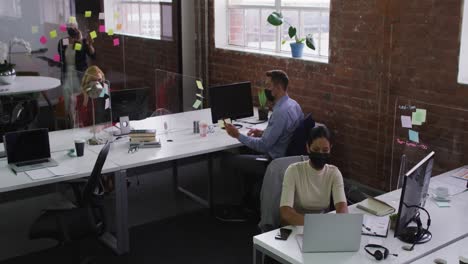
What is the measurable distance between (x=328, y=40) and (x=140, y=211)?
95.5 inches

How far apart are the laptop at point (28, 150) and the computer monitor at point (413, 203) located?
99.7 inches

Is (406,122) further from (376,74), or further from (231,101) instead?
(231,101)

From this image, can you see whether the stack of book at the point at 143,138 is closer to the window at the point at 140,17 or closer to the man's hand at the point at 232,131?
the man's hand at the point at 232,131

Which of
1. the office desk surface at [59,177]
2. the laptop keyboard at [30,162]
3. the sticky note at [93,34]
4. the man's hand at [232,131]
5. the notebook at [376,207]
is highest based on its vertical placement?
the sticky note at [93,34]

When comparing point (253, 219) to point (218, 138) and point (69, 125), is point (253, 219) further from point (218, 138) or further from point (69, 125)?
point (69, 125)

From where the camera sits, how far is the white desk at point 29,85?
5480mm

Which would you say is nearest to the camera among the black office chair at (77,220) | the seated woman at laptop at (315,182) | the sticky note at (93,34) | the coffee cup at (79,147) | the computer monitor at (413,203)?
the computer monitor at (413,203)

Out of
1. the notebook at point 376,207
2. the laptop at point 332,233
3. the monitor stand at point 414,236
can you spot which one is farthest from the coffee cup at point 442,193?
the laptop at point 332,233

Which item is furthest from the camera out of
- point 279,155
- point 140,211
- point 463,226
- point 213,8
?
point 213,8

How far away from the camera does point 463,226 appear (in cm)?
322

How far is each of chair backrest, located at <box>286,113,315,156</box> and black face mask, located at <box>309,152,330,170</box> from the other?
1.30 m

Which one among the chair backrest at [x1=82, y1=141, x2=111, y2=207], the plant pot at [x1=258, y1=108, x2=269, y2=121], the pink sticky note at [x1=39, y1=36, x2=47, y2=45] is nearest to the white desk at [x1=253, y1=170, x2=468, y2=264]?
the chair backrest at [x1=82, y1=141, x2=111, y2=207]

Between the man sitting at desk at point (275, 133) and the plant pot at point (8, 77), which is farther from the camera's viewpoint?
the plant pot at point (8, 77)

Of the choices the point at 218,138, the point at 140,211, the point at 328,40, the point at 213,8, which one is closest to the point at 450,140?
the point at 328,40
